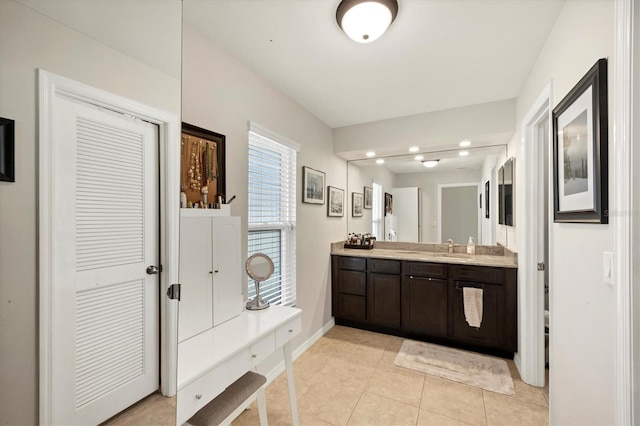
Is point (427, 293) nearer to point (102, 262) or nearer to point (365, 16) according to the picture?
point (365, 16)

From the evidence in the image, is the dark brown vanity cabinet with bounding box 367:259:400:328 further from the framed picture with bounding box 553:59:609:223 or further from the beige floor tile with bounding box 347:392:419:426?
the framed picture with bounding box 553:59:609:223

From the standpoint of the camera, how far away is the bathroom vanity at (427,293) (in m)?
2.60

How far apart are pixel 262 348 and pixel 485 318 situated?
2265 mm

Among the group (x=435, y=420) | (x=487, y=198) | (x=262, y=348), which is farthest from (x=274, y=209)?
(x=487, y=198)

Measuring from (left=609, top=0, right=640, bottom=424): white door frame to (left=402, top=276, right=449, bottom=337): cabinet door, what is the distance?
1970 mm

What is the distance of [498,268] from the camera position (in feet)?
8.52

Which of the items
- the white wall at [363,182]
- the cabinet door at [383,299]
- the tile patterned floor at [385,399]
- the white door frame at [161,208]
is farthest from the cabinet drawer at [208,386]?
the white wall at [363,182]

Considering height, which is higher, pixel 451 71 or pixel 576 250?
pixel 451 71

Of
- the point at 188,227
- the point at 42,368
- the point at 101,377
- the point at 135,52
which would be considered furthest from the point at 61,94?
the point at 188,227

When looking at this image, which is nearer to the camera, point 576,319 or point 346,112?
point 576,319

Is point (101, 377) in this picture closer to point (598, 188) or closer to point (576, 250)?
point (598, 188)

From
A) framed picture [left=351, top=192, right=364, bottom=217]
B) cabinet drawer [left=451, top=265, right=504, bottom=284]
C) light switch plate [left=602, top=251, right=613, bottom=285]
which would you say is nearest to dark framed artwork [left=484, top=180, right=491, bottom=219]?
cabinet drawer [left=451, top=265, right=504, bottom=284]

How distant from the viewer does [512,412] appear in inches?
75.4

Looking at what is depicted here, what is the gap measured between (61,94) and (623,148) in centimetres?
158
